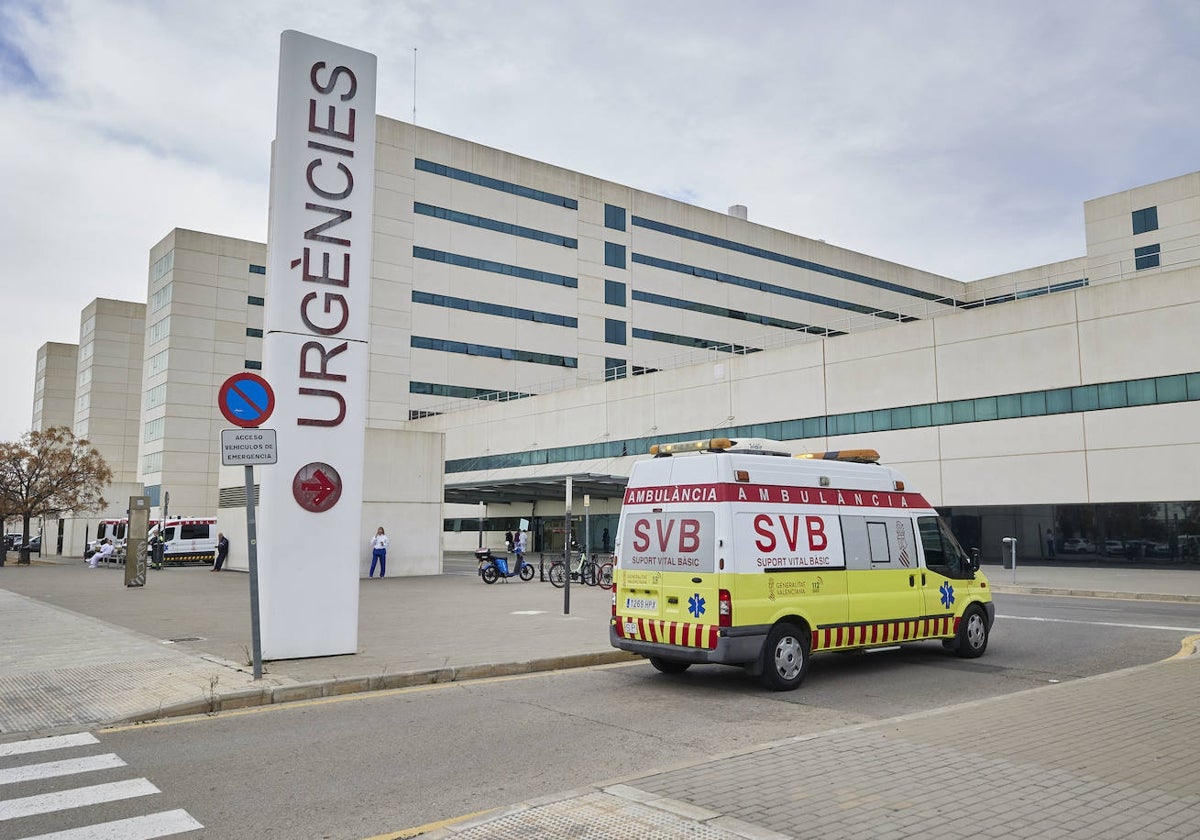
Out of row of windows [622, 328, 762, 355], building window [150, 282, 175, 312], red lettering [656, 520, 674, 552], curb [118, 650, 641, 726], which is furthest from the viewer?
building window [150, 282, 175, 312]

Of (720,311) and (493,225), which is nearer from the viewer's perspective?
(493,225)

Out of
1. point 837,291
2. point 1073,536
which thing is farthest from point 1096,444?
point 837,291

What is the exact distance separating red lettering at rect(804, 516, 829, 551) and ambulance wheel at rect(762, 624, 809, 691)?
0.93m

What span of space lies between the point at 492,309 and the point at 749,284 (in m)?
21.6

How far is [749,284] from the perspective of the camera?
71.0m

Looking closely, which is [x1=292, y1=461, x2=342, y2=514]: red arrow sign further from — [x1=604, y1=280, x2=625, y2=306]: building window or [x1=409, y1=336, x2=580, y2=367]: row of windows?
[x1=604, y1=280, x2=625, y2=306]: building window

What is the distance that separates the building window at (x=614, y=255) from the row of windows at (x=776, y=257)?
2.51 metres

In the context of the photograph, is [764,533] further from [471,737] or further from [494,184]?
[494,184]

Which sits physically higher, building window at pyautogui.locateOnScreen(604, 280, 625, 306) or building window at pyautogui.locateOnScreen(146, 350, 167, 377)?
building window at pyautogui.locateOnScreen(604, 280, 625, 306)

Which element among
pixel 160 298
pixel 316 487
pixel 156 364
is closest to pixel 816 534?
pixel 316 487

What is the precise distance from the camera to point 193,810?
5.40m

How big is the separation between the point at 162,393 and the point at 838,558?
238 ft

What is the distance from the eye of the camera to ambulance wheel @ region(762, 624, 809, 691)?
30.4 feet

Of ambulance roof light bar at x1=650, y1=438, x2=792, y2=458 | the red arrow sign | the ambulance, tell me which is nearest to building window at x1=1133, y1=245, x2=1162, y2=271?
the ambulance
